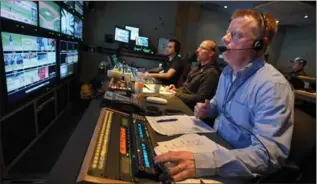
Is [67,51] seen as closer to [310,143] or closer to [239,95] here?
[239,95]

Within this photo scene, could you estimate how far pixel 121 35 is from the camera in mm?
4336

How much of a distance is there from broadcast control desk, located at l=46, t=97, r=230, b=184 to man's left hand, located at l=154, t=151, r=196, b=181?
0.04 metres

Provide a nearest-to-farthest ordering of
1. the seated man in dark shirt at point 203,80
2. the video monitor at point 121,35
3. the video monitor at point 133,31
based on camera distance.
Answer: the seated man in dark shirt at point 203,80
the video monitor at point 121,35
the video monitor at point 133,31

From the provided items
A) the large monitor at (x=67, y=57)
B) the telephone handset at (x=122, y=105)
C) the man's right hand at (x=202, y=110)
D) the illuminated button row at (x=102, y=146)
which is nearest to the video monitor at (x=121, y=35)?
the large monitor at (x=67, y=57)

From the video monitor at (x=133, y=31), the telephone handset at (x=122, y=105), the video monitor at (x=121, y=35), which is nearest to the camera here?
the telephone handset at (x=122, y=105)

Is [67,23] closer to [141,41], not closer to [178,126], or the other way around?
[141,41]

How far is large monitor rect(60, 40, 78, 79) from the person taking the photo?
2765 millimetres

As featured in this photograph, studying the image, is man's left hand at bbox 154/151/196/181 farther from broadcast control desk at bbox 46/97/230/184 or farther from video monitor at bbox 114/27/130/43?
video monitor at bbox 114/27/130/43

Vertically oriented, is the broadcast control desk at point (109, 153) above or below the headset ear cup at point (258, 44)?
below

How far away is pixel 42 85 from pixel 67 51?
1.01 metres

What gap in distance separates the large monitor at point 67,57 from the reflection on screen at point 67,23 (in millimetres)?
159

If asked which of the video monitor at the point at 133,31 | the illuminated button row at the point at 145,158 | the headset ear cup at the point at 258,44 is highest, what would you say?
the video monitor at the point at 133,31

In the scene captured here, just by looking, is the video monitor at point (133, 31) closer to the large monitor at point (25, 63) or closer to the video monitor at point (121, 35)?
the video monitor at point (121, 35)

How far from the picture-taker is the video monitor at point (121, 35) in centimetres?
427
